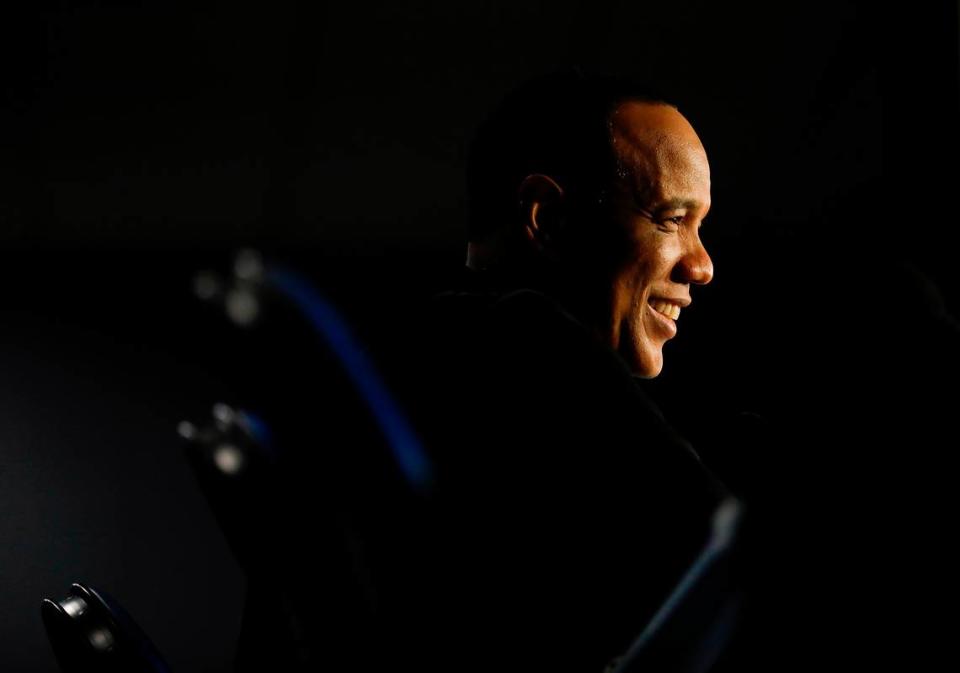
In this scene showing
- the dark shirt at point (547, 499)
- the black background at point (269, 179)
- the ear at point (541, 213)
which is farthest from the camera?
the black background at point (269, 179)

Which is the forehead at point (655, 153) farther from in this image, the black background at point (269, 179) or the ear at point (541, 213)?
the black background at point (269, 179)

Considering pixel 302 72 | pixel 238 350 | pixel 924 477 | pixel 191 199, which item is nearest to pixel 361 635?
pixel 238 350

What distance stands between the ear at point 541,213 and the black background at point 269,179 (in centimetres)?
62

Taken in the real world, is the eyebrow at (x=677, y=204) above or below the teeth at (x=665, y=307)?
above

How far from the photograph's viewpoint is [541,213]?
36.6 inches

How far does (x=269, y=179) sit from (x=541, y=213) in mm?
2595

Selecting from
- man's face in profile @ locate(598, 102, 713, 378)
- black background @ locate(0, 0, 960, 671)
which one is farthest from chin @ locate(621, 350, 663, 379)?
black background @ locate(0, 0, 960, 671)

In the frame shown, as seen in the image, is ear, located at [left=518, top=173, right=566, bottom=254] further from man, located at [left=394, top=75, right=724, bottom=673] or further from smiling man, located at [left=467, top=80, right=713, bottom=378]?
man, located at [left=394, top=75, right=724, bottom=673]

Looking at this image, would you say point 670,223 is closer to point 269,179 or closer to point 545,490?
point 545,490

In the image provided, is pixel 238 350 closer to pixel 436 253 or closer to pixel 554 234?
pixel 554 234

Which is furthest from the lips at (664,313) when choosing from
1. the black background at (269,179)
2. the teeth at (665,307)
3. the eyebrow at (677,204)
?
the black background at (269,179)

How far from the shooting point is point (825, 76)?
300 centimetres

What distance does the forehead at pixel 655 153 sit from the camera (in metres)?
0.95

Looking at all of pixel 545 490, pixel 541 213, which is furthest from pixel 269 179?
pixel 545 490
